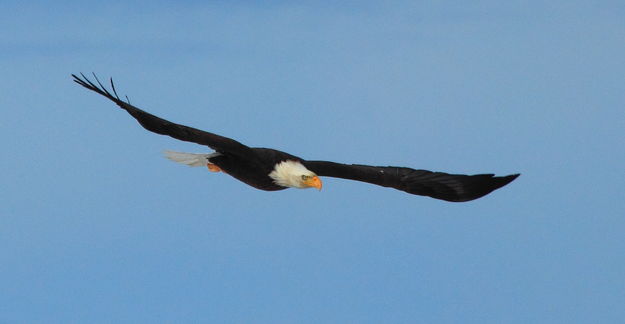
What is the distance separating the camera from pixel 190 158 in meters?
13.2

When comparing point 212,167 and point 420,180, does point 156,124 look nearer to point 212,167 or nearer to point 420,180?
point 212,167

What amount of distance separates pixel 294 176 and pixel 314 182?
0.26 meters

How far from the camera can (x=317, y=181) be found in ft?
38.8

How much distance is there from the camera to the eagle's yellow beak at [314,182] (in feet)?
38.8

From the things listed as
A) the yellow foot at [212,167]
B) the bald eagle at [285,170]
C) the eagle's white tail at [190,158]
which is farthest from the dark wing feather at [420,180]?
the eagle's white tail at [190,158]

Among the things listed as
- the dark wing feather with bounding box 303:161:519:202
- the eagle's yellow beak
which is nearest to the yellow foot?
the dark wing feather with bounding box 303:161:519:202

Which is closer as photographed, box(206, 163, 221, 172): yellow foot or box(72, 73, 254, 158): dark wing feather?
box(72, 73, 254, 158): dark wing feather

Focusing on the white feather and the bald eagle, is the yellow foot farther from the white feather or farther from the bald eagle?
the white feather

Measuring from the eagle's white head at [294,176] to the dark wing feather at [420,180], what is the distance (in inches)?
29.9

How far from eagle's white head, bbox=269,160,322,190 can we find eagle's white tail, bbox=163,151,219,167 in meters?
1.16

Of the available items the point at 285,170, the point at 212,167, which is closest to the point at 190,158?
the point at 212,167

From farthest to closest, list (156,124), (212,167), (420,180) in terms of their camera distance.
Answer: (420,180), (212,167), (156,124)

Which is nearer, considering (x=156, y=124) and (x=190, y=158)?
(x=156, y=124)

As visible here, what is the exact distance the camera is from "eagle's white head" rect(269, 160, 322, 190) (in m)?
11.9
